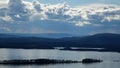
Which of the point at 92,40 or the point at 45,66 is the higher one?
the point at 92,40

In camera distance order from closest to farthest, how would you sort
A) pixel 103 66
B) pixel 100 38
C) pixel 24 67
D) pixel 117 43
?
pixel 24 67, pixel 103 66, pixel 117 43, pixel 100 38

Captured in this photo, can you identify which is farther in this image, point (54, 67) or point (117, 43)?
point (117, 43)

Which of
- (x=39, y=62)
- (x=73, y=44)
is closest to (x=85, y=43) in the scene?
(x=73, y=44)

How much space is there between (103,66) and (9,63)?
38.5ft

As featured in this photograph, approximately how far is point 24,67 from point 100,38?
290 ft

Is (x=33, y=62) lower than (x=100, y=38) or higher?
lower

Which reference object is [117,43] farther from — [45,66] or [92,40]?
[45,66]

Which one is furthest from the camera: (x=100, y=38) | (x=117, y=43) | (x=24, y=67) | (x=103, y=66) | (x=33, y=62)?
(x=100, y=38)

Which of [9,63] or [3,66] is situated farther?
[9,63]

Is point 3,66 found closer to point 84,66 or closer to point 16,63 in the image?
point 16,63

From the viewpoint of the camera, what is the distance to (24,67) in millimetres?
51812

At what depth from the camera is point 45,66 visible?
53.8m

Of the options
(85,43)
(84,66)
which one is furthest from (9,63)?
(85,43)

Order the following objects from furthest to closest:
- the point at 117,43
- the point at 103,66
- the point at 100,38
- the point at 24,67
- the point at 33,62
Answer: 1. the point at 100,38
2. the point at 117,43
3. the point at 33,62
4. the point at 103,66
5. the point at 24,67
